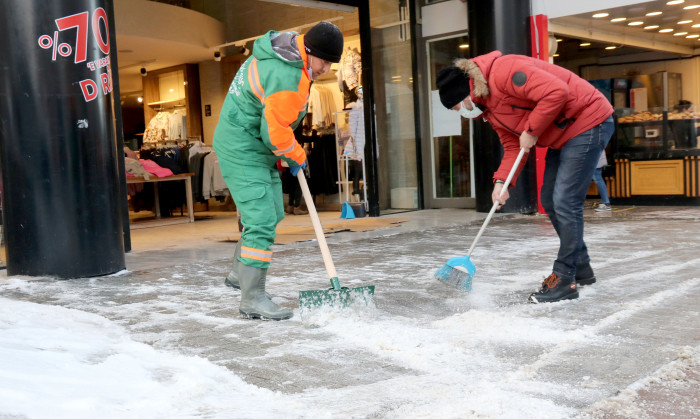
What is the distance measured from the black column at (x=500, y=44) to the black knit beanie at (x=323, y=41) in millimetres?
6502

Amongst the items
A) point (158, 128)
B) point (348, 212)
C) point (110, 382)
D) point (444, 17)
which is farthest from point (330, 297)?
point (158, 128)

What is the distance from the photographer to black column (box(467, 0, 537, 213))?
32.2 ft

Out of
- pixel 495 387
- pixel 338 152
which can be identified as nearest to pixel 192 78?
pixel 338 152

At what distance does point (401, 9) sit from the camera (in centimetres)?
1170

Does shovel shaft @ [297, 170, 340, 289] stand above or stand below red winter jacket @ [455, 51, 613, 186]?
below

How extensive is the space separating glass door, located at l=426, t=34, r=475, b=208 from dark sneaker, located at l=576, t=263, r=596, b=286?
23.1 ft

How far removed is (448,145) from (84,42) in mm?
7176

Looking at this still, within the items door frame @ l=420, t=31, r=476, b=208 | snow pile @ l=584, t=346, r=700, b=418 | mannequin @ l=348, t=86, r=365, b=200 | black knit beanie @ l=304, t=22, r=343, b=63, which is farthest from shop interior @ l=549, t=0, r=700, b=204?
snow pile @ l=584, t=346, r=700, b=418

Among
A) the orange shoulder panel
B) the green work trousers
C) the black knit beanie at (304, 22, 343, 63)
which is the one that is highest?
the black knit beanie at (304, 22, 343, 63)

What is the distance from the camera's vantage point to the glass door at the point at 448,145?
1152 centimetres

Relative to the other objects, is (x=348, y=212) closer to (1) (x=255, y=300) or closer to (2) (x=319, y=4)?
(2) (x=319, y=4)

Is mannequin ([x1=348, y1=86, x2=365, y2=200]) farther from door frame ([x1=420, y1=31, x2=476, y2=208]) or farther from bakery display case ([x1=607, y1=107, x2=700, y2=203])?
bakery display case ([x1=607, y1=107, x2=700, y2=203])

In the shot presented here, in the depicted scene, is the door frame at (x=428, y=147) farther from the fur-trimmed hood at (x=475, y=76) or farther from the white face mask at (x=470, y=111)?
the fur-trimmed hood at (x=475, y=76)

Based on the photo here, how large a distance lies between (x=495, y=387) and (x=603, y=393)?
1.28ft
